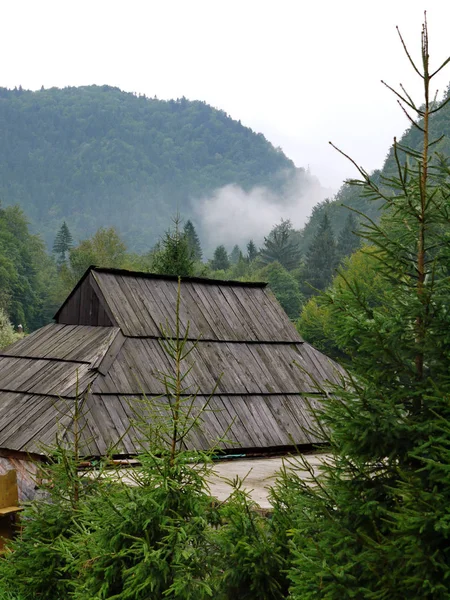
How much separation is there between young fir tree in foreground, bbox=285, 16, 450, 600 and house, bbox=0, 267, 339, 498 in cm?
763

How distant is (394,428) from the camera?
5363 mm

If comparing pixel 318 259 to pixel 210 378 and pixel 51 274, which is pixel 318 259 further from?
pixel 210 378

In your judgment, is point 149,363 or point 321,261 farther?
point 321,261

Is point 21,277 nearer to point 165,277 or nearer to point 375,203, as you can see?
point 375,203

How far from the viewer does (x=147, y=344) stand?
1638cm

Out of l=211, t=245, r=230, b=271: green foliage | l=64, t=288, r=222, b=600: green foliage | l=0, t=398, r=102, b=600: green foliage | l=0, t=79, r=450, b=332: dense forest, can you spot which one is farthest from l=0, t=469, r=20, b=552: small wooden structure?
l=211, t=245, r=230, b=271: green foliage

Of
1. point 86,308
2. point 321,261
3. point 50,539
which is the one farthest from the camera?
point 321,261

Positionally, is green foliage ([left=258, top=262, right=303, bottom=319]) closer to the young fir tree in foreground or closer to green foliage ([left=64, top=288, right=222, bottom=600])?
green foliage ([left=64, top=288, right=222, bottom=600])

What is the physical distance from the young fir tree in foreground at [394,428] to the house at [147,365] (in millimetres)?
7631

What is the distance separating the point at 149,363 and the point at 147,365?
0.10m

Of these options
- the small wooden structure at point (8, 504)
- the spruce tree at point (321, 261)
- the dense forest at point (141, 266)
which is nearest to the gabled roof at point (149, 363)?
the small wooden structure at point (8, 504)

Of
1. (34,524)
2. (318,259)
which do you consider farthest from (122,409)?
(318,259)

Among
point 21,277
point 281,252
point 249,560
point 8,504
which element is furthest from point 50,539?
point 281,252

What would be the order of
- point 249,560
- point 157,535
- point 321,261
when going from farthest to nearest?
point 321,261
point 157,535
point 249,560
